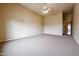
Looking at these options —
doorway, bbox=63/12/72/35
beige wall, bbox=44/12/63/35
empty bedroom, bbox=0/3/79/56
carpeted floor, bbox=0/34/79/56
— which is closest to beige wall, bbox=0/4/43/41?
empty bedroom, bbox=0/3/79/56

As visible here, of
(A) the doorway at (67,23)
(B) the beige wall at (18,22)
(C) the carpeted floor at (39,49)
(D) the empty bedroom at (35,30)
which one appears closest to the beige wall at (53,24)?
(D) the empty bedroom at (35,30)

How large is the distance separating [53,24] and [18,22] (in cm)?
418

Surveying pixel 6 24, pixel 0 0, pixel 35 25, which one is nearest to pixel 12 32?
pixel 6 24

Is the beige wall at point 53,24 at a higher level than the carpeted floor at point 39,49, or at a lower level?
higher

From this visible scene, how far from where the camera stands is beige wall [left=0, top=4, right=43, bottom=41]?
5.56 metres

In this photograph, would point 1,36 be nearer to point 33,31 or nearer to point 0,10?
point 0,10

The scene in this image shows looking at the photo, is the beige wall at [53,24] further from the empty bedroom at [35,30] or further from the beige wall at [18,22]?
the beige wall at [18,22]

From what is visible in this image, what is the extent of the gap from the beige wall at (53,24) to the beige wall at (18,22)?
1606mm

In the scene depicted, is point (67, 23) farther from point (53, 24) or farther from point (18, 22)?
point (18, 22)

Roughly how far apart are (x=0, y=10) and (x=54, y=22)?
5571mm

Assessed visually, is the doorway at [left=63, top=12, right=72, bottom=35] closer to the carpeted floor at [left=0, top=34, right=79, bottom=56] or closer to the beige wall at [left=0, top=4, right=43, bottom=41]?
the beige wall at [left=0, top=4, right=43, bottom=41]

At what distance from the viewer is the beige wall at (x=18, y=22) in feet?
18.2

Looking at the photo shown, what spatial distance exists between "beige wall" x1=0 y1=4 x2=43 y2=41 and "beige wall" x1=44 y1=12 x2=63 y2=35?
161 centimetres

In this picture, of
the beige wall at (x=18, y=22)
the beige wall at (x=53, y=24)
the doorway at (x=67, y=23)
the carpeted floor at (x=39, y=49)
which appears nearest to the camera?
the carpeted floor at (x=39, y=49)
